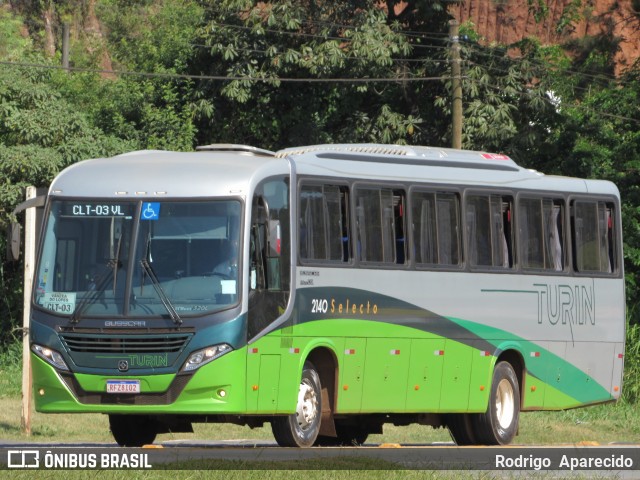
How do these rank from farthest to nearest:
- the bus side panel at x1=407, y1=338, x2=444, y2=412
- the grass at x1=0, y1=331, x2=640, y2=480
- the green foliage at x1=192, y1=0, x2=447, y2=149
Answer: the green foliage at x1=192, y1=0, x2=447, y2=149
the bus side panel at x1=407, y1=338, x2=444, y2=412
the grass at x1=0, y1=331, x2=640, y2=480

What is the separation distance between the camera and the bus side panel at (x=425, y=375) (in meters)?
18.0

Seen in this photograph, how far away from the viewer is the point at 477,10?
3693 inches

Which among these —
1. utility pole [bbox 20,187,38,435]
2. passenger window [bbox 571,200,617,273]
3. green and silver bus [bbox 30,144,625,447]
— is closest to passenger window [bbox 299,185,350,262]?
green and silver bus [bbox 30,144,625,447]

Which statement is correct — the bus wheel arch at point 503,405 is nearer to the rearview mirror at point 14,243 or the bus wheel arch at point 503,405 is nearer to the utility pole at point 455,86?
the rearview mirror at point 14,243

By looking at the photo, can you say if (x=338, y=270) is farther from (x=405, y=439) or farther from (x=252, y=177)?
(x=405, y=439)

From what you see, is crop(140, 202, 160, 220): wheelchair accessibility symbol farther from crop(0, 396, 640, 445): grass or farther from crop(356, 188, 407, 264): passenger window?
crop(0, 396, 640, 445): grass

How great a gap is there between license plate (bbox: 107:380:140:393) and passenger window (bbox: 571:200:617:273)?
7.89 m

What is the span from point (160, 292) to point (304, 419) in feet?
7.48

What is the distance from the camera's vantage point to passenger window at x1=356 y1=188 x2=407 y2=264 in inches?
691

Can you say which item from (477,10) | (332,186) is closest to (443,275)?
(332,186)

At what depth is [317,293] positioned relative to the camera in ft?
54.4

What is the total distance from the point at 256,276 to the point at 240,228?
0.52m

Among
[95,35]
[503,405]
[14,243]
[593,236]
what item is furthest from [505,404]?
[95,35]
